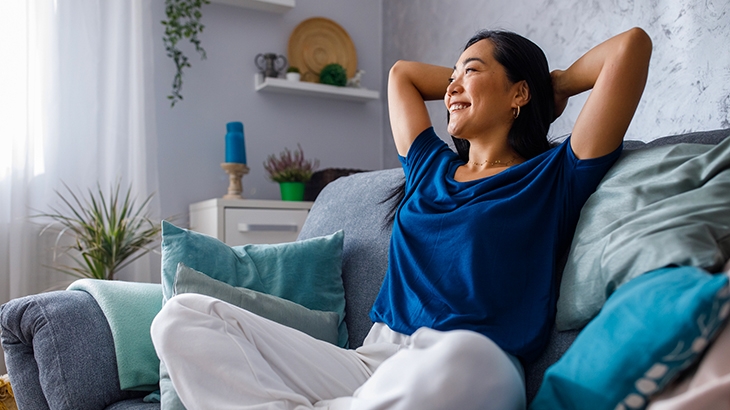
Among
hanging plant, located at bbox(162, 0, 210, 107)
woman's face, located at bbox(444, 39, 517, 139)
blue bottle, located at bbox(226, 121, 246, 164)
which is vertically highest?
hanging plant, located at bbox(162, 0, 210, 107)

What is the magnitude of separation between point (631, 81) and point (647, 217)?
356 millimetres

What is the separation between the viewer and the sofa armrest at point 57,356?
4.12ft

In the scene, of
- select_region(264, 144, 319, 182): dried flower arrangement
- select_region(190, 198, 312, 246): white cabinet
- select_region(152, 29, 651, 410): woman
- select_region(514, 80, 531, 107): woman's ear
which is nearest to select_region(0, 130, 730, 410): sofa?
select_region(152, 29, 651, 410): woman

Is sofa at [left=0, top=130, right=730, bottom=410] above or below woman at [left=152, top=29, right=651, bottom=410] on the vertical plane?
below

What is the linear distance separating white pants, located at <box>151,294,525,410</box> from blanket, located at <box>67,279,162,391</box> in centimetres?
34

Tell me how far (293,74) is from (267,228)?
35.7 inches

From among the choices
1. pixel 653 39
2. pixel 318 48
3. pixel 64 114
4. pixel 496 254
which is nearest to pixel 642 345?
pixel 496 254

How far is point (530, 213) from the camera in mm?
1237

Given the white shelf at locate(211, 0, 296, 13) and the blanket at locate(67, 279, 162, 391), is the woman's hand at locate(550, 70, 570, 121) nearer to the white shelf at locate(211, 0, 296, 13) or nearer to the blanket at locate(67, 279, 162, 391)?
the blanket at locate(67, 279, 162, 391)

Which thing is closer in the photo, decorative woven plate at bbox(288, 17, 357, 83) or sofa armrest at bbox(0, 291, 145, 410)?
sofa armrest at bbox(0, 291, 145, 410)

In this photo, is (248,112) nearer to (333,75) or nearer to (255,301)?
(333,75)

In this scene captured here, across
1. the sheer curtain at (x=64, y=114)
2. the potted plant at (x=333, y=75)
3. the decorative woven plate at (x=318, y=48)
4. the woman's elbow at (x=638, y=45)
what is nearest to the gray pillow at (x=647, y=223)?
the woman's elbow at (x=638, y=45)

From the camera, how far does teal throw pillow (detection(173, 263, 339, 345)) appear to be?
4.41 ft

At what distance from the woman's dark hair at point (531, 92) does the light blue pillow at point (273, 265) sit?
543 millimetres
